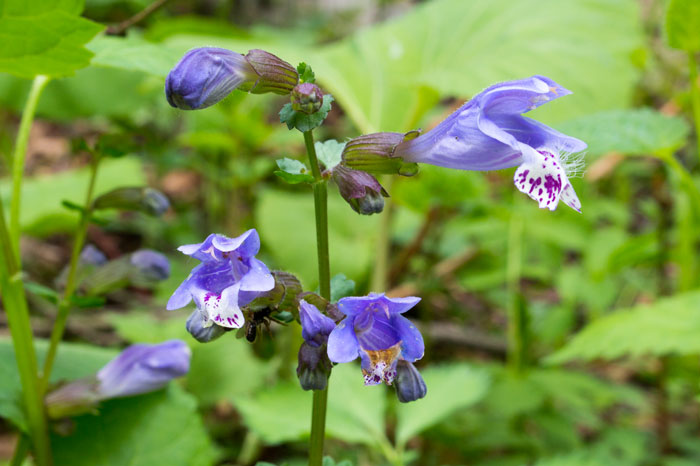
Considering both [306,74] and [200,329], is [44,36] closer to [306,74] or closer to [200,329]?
[306,74]

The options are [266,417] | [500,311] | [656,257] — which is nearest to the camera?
[266,417]

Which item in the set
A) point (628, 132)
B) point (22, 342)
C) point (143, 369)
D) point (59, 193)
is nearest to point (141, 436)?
point (143, 369)

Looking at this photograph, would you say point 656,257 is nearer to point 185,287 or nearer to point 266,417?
point 266,417

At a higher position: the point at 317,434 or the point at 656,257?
the point at 317,434

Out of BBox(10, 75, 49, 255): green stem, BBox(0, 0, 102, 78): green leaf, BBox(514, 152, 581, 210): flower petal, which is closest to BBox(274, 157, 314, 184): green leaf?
BBox(514, 152, 581, 210): flower petal

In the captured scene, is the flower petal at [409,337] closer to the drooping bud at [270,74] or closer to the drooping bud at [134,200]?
the drooping bud at [270,74]


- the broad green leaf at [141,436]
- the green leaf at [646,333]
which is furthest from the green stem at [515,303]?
the broad green leaf at [141,436]

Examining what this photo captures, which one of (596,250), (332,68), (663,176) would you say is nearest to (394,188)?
(332,68)
